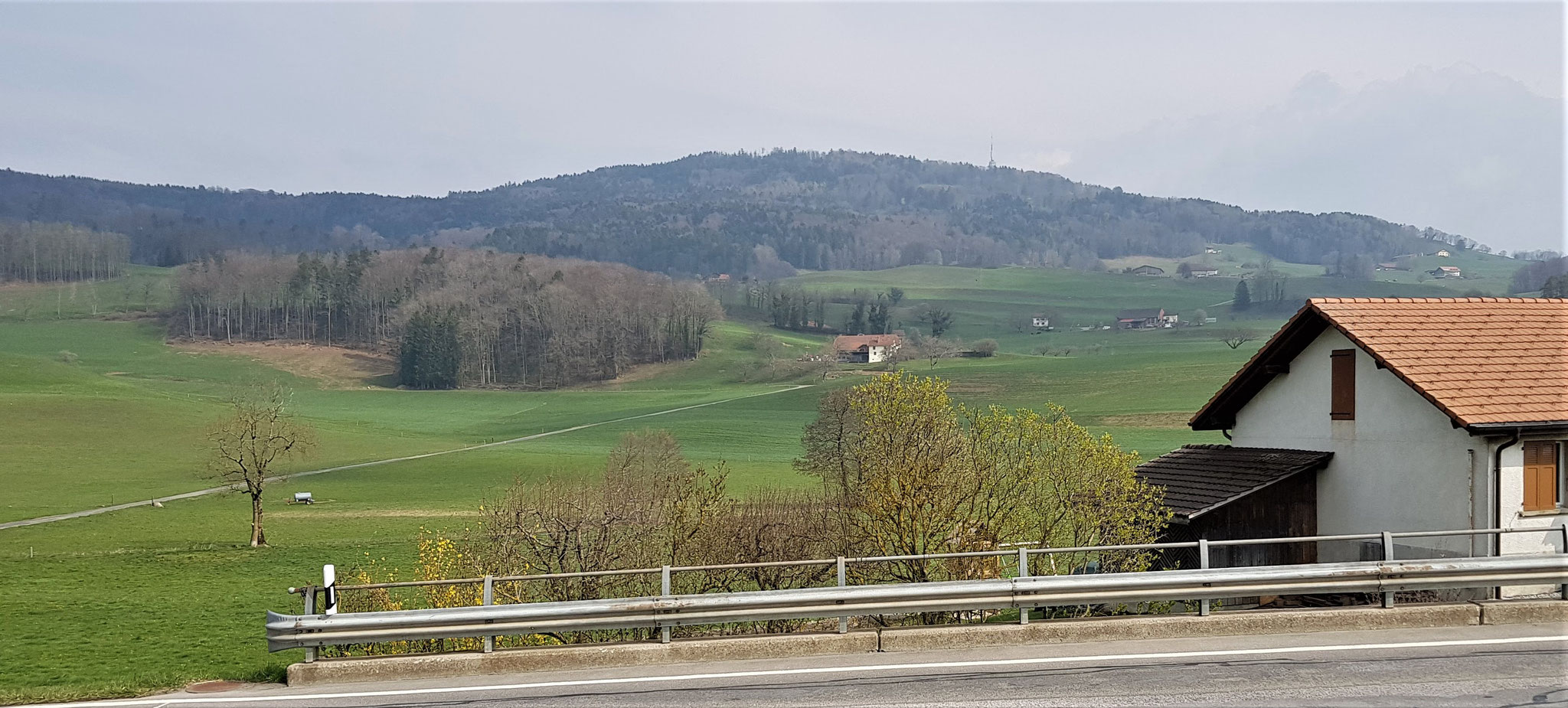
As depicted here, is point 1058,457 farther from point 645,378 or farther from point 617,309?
point 617,309

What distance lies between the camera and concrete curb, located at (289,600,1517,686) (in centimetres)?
1227

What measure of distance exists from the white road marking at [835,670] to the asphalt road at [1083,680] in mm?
22

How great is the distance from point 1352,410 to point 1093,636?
1063 cm

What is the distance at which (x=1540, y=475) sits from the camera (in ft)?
59.6

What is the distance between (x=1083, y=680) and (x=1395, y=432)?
37.6 ft

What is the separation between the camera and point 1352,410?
2102 cm

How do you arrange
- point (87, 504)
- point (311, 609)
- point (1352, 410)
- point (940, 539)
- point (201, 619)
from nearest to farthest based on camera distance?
point (311, 609) → point (940, 539) → point (1352, 410) → point (201, 619) → point (87, 504)

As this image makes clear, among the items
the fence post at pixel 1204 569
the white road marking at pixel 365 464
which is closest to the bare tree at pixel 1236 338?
the white road marking at pixel 365 464

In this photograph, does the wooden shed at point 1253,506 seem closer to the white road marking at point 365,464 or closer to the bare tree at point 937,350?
the white road marking at point 365,464

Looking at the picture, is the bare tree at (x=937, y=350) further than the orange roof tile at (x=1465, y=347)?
Yes

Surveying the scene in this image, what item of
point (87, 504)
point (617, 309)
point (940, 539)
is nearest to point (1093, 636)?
point (940, 539)

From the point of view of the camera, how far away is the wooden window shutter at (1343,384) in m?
20.9

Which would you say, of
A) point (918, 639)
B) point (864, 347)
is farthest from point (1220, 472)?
point (864, 347)

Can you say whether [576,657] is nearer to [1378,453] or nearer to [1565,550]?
[1565,550]
